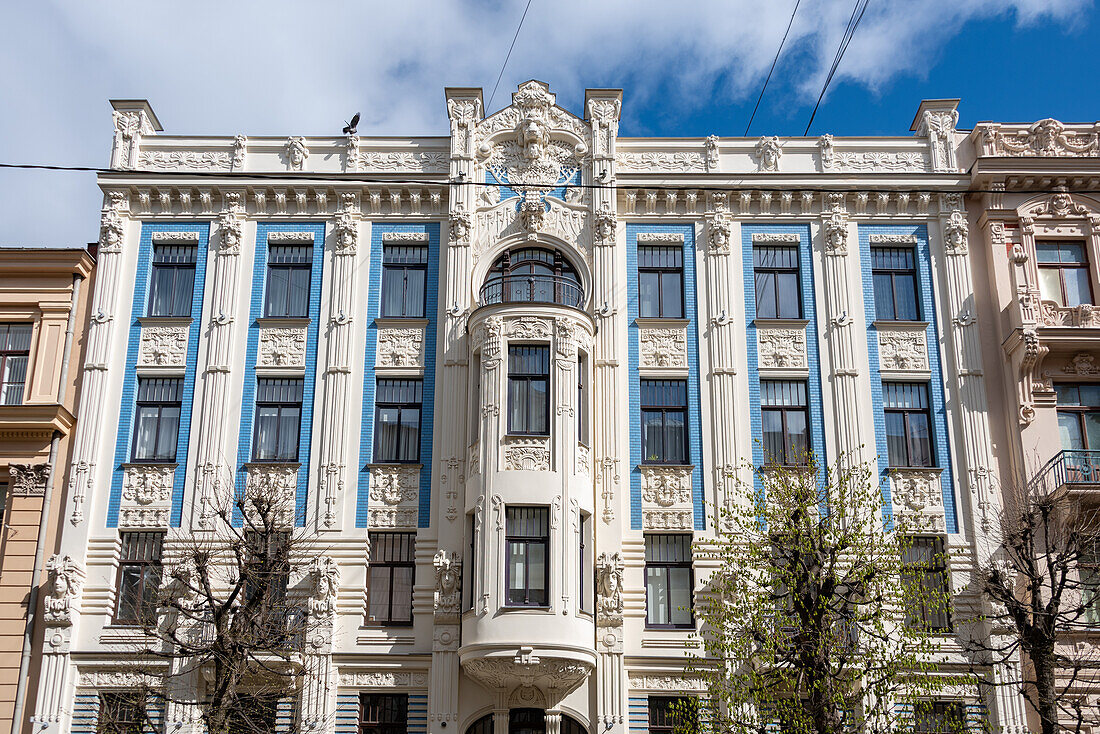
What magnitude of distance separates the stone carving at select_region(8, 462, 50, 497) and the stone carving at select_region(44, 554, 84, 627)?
6.96 feet

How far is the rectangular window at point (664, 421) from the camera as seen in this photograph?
3183 cm

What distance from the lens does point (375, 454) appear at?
31750 millimetres

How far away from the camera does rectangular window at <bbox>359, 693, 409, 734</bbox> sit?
1147 inches

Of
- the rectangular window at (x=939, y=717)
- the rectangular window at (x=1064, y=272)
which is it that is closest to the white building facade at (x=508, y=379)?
the rectangular window at (x=939, y=717)

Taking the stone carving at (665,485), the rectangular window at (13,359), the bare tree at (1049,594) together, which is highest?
the rectangular window at (13,359)

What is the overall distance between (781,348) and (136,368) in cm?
1729

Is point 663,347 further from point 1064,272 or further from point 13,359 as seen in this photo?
point 13,359


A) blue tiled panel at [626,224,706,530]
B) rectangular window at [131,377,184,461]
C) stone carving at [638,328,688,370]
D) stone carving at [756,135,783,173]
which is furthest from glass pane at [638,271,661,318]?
rectangular window at [131,377,184,461]

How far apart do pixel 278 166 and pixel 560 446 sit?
39.1 feet

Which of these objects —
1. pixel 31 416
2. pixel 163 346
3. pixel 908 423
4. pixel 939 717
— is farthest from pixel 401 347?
pixel 939 717

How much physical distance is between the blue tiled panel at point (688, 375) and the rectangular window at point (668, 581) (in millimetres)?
648

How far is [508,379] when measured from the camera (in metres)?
30.9

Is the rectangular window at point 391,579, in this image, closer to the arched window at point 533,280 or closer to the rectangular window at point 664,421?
the rectangular window at point 664,421

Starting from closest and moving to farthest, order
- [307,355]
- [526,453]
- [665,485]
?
[526,453] < [665,485] < [307,355]
